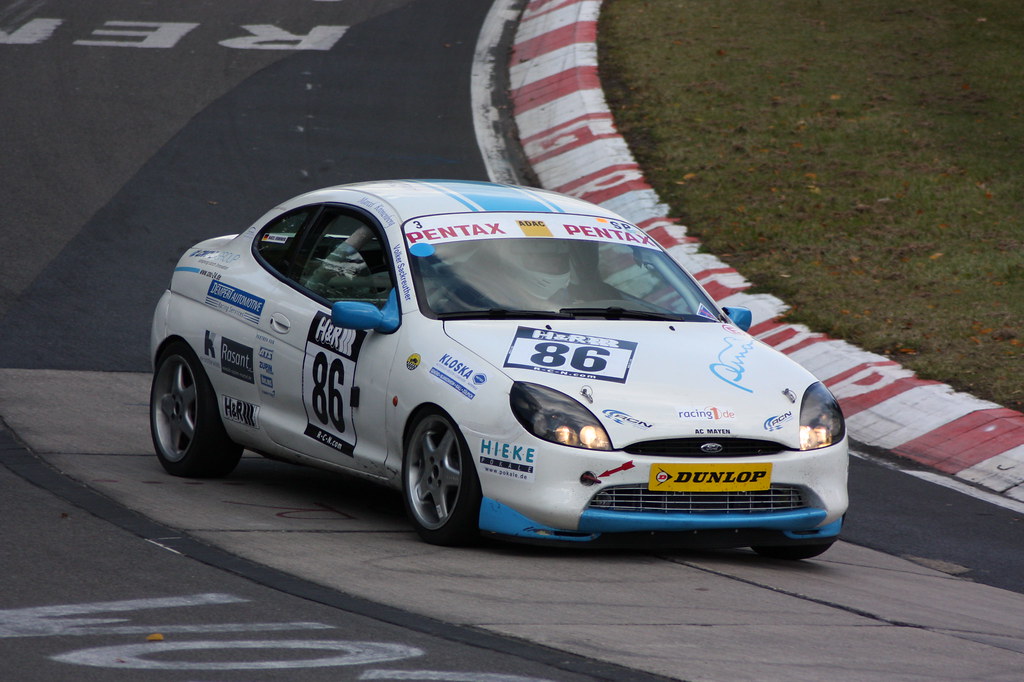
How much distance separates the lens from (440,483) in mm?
6367

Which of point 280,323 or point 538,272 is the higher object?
point 538,272

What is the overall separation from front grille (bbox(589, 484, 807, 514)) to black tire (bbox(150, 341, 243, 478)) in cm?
254

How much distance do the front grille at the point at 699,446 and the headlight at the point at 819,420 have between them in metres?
0.19

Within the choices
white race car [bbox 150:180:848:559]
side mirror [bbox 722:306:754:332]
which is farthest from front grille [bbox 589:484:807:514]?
side mirror [bbox 722:306:754:332]

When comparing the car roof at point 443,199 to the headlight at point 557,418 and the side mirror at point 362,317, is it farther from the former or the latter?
the headlight at point 557,418

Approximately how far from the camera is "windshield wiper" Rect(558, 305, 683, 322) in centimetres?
683

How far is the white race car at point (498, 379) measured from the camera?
609cm

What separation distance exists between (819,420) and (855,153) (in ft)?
32.1

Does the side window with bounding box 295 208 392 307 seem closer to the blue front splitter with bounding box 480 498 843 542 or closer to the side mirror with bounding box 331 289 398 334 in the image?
the side mirror with bounding box 331 289 398 334

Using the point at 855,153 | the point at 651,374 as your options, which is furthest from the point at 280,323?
the point at 855,153

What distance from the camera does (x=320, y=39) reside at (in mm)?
21547

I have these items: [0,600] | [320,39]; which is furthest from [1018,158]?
[0,600]

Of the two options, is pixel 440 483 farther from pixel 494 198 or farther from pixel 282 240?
pixel 282 240

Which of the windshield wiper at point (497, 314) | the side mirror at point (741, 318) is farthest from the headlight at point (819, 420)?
the windshield wiper at point (497, 314)
